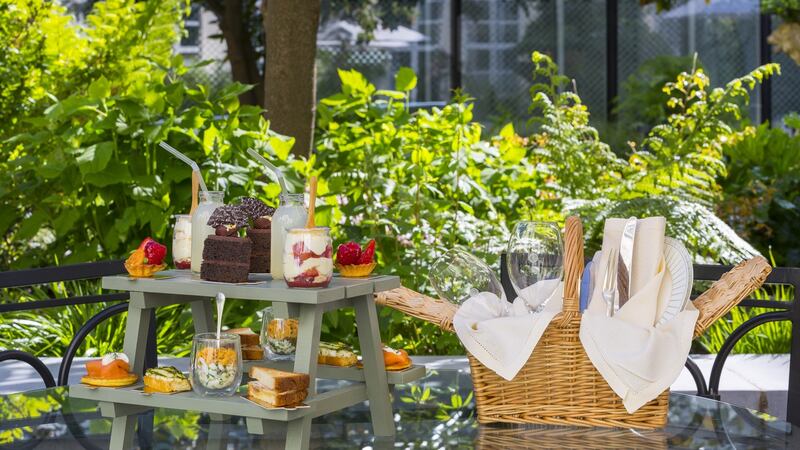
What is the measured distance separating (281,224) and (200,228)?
20cm

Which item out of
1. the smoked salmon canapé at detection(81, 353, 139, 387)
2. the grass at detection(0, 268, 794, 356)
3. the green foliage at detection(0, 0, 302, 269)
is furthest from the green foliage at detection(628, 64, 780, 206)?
the smoked salmon canapé at detection(81, 353, 139, 387)

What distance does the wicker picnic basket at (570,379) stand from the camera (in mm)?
2059

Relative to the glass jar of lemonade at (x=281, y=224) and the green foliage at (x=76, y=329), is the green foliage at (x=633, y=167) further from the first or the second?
the glass jar of lemonade at (x=281, y=224)

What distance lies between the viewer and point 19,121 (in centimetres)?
554

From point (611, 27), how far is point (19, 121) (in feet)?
Result: 19.4

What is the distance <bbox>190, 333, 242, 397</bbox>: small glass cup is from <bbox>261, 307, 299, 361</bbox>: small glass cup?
23 cm

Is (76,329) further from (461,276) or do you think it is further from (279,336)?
(461,276)

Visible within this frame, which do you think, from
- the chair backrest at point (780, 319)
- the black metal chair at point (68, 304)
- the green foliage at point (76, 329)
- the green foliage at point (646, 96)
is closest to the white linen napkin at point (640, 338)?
the chair backrest at point (780, 319)

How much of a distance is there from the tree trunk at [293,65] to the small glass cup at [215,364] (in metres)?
3.40

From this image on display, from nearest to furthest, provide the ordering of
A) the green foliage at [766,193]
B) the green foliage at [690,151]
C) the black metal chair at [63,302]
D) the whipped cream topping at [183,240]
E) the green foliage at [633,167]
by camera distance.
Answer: the whipped cream topping at [183,240] → the black metal chair at [63,302] → the green foliage at [633,167] → the green foliage at [690,151] → the green foliage at [766,193]

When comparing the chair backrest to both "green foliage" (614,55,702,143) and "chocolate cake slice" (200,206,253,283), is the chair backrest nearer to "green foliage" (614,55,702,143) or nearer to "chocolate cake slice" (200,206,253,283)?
"chocolate cake slice" (200,206,253,283)

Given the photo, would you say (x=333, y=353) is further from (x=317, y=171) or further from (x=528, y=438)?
(x=317, y=171)

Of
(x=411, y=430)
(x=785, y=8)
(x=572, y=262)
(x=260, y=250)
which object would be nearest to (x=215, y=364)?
(x=260, y=250)

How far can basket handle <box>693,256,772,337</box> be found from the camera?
81.6 inches
